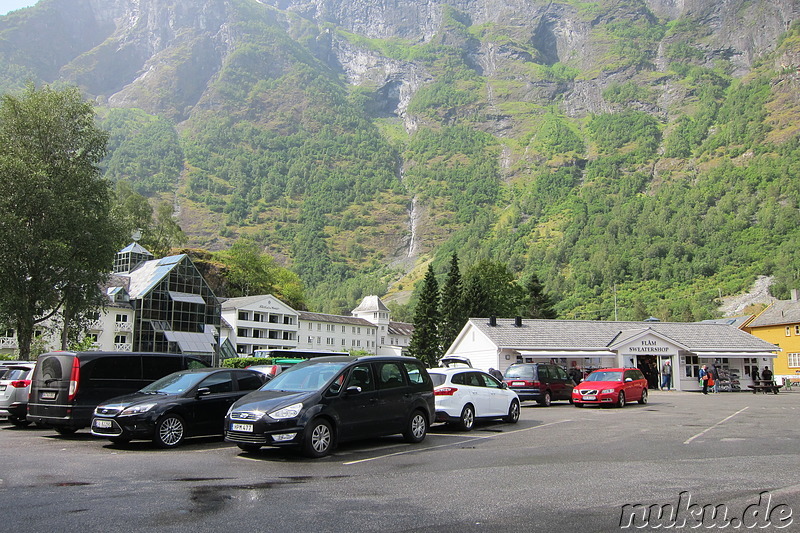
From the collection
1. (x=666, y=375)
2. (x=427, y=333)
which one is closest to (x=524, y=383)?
(x=666, y=375)

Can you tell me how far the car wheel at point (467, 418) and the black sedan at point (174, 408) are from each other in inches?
201

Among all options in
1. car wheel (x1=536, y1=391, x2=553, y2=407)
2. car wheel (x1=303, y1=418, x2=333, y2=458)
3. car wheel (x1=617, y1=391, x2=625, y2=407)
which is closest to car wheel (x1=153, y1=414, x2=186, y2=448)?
car wheel (x1=303, y1=418, x2=333, y2=458)

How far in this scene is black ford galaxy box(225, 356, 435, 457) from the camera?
10.6 m

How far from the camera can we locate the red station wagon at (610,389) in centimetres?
2414

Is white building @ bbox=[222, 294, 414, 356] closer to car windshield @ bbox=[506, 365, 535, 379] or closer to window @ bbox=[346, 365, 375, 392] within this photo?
car windshield @ bbox=[506, 365, 535, 379]

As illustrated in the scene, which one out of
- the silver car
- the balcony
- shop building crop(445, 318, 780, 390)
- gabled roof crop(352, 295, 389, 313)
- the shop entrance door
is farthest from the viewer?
Result: gabled roof crop(352, 295, 389, 313)

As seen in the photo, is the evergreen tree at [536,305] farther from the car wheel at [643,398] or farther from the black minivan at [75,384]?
the black minivan at [75,384]

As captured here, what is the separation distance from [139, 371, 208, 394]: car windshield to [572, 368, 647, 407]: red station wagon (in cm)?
1602

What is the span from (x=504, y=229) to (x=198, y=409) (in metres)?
188

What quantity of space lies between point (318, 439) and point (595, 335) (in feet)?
128

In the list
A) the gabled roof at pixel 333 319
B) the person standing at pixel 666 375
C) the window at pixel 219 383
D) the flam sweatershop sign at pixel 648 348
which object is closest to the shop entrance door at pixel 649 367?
the person standing at pixel 666 375

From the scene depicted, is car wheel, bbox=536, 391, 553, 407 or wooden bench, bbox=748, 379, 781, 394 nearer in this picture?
car wheel, bbox=536, 391, 553, 407

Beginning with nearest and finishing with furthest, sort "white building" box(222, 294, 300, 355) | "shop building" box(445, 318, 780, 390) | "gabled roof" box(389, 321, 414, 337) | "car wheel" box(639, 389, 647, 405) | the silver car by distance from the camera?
the silver car → "car wheel" box(639, 389, 647, 405) → "shop building" box(445, 318, 780, 390) → "white building" box(222, 294, 300, 355) → "gabled roof" box(389, 321, 414, 337)

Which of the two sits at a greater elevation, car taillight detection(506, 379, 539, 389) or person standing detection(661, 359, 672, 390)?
car taillight detection(506, 379, 539, 389)
